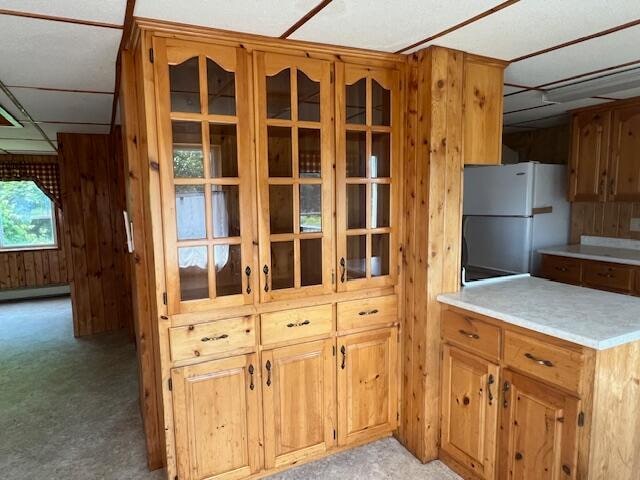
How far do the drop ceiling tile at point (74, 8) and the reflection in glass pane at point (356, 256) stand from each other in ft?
4.73

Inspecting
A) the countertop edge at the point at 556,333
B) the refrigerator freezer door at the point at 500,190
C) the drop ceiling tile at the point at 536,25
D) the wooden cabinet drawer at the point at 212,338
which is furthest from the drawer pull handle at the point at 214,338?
the refrigerator freezer door at the point at 500,190

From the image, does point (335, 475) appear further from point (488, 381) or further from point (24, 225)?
point (24, 225)

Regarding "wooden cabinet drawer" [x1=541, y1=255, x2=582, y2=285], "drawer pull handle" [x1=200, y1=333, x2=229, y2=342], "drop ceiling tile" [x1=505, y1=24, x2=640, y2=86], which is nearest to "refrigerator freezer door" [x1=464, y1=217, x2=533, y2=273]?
"wooden cabinet drawer" [x1=541, y1=255, x2=582, y2=285]

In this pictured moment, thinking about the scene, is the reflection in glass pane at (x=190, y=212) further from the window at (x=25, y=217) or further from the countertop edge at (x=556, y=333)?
the window at (x=25, y=217)

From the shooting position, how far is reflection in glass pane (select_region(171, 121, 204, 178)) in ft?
6.15

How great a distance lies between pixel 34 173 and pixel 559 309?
655 cm

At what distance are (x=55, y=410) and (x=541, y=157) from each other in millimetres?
5051

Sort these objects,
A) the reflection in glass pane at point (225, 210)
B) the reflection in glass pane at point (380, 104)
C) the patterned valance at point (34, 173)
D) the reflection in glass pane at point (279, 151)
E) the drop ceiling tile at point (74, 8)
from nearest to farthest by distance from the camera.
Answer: the drop ceiling tile at point (74, 8)
the reflection in glass pane at point (225, 210)
the reflection in glass pane at point (279, 151)
the reflection in glass pane at point (380, 104)
the patterned valance at point (34, 173)

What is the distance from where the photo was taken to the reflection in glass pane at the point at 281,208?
6.84ft

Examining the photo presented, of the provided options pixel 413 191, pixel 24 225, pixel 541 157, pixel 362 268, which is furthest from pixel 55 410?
pixel 541 157

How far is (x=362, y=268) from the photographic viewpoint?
2359mm

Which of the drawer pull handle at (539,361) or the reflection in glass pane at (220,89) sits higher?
the reflection in glass pane at (220,89)

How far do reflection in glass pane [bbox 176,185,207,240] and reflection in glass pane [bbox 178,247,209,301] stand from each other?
7cm

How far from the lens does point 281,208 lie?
211cm
